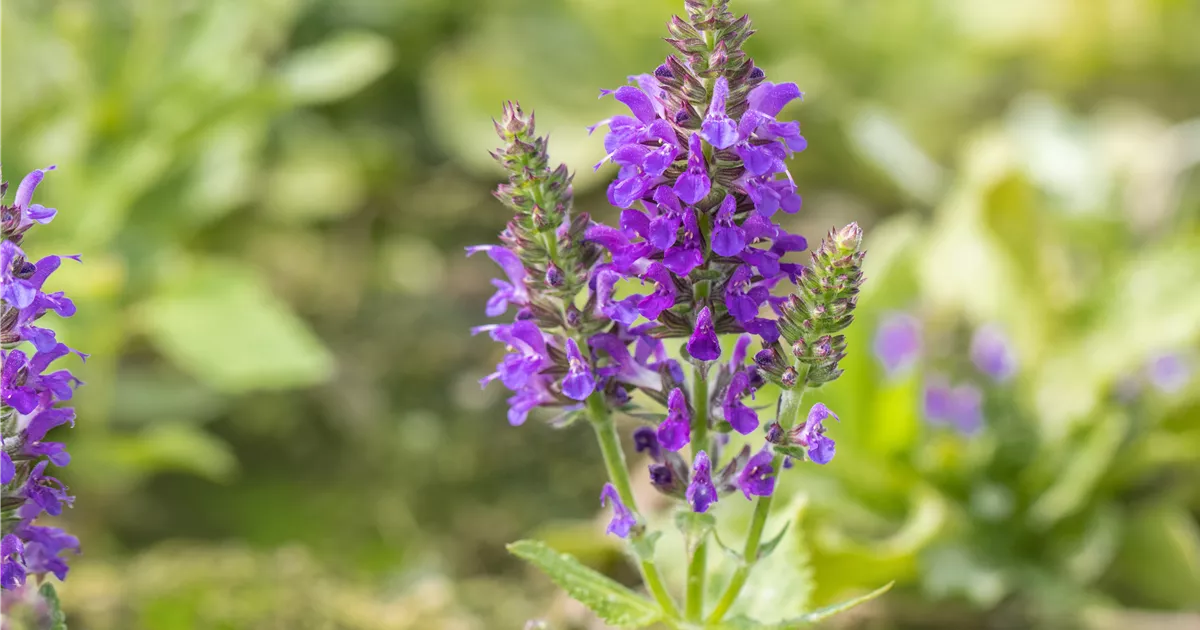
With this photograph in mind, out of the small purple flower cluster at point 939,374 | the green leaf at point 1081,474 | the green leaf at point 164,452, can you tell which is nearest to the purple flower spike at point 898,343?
the small purple flower cluster at point 939,374

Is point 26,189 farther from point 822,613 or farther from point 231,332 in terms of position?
point 231,332

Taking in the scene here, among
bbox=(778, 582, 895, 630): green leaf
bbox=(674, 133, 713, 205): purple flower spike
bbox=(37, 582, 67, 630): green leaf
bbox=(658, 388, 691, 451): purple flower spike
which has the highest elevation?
bbox=(674, 133, 713, 205): purple flower spike

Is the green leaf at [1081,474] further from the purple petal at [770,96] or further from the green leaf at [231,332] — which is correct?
the green leaf at [231,332]

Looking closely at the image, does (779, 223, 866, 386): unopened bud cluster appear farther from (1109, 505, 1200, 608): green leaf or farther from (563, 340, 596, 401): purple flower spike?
(1109, 505, 1200, 608): green leaf

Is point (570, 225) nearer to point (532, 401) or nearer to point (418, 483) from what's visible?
point (532, 401)

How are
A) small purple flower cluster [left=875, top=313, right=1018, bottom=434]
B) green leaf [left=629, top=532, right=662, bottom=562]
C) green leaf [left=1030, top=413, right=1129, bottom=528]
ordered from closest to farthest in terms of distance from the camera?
green leaf [left=629, top=532, right=662, bottom=562], green leaf [left=1030, top=413, right=1129, bottom=528], small purple flower cluster [left=875, top=313, right=1018, bottom=434]

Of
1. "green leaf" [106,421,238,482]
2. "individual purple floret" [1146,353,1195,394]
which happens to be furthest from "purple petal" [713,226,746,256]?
"individual purple floret" [1146,353,1195,394]
